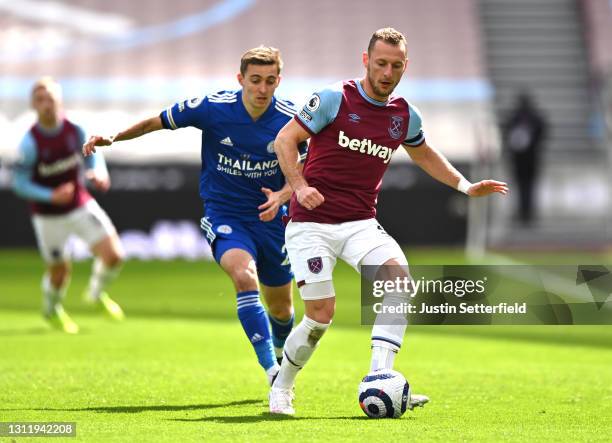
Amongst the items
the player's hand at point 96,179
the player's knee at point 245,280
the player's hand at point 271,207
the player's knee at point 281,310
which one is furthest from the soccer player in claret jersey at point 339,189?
the player's hand at point 96,179

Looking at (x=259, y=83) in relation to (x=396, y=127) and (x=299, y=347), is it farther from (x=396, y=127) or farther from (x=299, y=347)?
(x=299, y=347)

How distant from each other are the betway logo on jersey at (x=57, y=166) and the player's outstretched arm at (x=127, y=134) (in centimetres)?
595

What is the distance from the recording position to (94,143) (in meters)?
8.15

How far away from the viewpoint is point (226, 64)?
32.2 m

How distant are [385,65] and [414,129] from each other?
0.60 meters

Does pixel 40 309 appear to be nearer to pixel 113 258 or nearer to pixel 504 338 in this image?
pixel 113 258

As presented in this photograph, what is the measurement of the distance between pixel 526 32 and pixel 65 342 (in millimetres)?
22874

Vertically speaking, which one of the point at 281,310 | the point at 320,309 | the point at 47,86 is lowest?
the point at 320,309

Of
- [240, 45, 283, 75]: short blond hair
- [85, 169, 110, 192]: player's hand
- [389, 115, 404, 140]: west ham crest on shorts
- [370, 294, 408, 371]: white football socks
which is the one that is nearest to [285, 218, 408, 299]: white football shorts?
[370, 294, 408, 371]: white football socks

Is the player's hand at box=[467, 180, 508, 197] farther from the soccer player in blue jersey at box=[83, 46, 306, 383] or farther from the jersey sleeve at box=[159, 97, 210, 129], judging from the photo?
the jersey sleeve at box=[159, 97, 210, 129]

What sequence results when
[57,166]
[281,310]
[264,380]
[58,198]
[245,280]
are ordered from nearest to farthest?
[245,280], [281,310], [264,380], [58,198], [57,166]

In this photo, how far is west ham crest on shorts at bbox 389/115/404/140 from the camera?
25.3 ft

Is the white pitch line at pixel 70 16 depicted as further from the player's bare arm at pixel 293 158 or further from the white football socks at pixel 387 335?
the white football socks at pixel 387 335

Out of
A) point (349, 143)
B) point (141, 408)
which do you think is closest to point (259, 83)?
point (349, 143)
